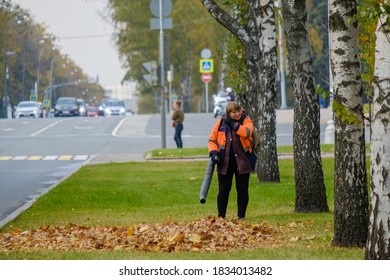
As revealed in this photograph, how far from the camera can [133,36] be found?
105 m

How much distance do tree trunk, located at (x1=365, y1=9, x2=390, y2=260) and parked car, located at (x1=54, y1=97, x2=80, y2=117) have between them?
74654 mm

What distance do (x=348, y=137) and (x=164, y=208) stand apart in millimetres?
7686

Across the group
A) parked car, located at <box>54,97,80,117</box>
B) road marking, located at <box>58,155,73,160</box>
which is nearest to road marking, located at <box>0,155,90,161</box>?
road marking, located at <box>58,155,73,160</box>

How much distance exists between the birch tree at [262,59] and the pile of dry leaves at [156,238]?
7.69 m

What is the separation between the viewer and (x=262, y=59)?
23.4m

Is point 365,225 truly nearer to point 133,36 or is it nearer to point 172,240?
point 172,240

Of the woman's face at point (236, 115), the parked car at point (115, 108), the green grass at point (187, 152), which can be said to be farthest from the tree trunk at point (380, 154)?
the parked car at point (115, 108)

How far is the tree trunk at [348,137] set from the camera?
12680mm

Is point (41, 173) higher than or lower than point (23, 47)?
lower

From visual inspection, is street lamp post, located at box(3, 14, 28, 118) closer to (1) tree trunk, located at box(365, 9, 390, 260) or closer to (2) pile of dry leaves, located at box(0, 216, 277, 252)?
(2) pile of dry leaves, located at box(0, 216, 277, 252)

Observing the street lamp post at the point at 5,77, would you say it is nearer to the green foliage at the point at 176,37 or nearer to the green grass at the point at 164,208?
the green grass at the point at 164,208

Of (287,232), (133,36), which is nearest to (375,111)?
(287,232)

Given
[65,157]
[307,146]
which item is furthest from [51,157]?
[307,146]

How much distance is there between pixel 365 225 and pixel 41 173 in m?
21.0
